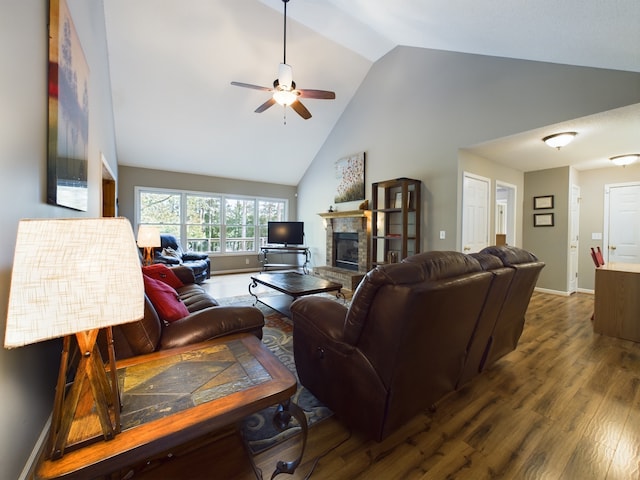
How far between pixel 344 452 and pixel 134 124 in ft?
19.9

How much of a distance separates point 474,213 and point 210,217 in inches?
236

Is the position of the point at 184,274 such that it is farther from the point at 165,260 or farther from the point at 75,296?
the point at 75,296

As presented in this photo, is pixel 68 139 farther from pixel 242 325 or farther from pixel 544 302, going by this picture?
pixel 544 302

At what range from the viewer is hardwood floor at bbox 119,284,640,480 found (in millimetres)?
1386

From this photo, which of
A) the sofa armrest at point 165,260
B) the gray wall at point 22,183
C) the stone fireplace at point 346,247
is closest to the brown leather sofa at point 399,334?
the gray wall at point 22,183

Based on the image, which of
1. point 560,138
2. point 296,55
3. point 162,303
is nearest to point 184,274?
point 162,303

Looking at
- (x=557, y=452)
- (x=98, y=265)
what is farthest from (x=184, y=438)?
(x=557, y=452)

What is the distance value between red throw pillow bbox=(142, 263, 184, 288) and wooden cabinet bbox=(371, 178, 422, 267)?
3331 millimetres

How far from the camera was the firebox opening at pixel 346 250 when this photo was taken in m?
6.17

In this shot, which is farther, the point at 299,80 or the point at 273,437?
the point at 299,80

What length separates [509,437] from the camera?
5.28 feet

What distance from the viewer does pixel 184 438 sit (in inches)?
34.5

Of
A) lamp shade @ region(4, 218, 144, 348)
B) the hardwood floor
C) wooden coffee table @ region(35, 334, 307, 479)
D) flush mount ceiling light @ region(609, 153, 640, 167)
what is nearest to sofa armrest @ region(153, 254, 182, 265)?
wooden coffee table @ region(35, 334, 307, 479)

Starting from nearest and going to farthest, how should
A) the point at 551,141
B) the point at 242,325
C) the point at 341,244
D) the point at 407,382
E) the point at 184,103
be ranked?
the point at 407,382, the point at 242,325, the point at 551,141, the point at 184,103, the point at 341,244
